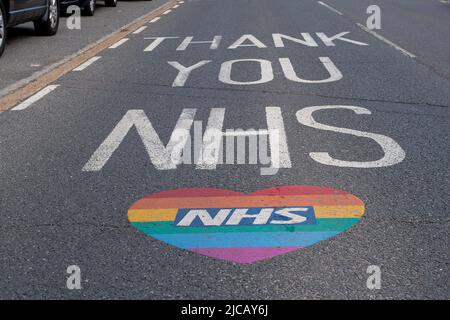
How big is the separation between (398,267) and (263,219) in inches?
36.6

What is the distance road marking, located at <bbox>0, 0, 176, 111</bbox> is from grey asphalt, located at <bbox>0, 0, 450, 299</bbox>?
27 centimetres

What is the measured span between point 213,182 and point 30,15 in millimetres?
8090

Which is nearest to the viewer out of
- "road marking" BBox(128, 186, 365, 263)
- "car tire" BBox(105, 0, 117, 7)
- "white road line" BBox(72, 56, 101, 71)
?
"road marking" BBox(128, 186, 365, 263)

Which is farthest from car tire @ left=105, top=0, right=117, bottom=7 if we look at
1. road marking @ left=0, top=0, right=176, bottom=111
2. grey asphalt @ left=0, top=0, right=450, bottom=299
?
grey asphalt @ left=0, top=0, right=450, bottom=299

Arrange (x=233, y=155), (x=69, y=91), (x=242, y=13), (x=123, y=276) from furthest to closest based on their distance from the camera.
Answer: (x=242, y=13)
(x=69, y=91)
(x=233, y=155)
(x=123, y=276)

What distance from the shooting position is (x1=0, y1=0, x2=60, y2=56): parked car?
10422 mm

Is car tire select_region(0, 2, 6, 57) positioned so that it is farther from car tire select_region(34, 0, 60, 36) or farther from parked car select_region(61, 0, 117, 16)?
parked car select_region(61, 0, 117, 16)

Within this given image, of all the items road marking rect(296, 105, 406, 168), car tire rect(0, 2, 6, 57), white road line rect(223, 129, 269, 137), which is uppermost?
car tire rect(0, 2, 6, 57)

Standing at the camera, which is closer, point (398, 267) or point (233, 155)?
point (398, 267)

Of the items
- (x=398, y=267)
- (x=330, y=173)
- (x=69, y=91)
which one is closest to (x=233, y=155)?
(x=330, y=173)
